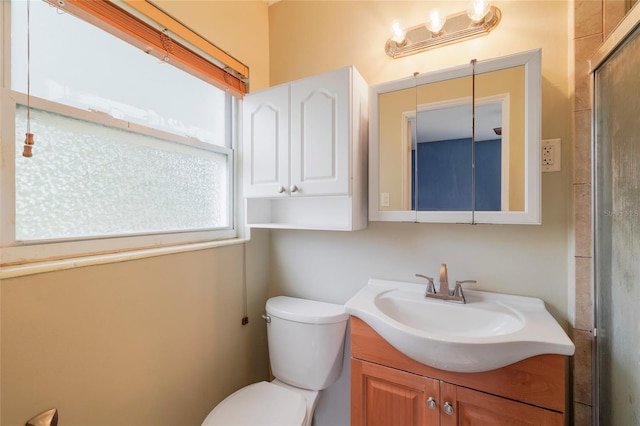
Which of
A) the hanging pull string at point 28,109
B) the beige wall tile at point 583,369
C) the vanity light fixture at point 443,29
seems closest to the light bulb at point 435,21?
the vanity light fixture at point 443,29

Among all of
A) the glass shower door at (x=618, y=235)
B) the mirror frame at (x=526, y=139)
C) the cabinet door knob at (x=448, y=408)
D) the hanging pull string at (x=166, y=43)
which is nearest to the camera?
the glass shower door at (x=618, y=235)

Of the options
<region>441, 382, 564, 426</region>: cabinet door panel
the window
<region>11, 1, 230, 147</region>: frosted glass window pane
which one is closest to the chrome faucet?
<region>441, 382, 564, 426</region>: cabinet door panel

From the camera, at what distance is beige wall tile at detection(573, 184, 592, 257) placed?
939 millimetres

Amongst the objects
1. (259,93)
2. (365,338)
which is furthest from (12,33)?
(365,338)

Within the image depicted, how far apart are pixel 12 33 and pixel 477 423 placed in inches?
74.3

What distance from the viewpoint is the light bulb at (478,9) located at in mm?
1086

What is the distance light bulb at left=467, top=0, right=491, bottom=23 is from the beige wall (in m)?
1.13

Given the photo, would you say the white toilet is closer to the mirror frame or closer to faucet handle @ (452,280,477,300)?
faucet handle @ (452,280,477,300)

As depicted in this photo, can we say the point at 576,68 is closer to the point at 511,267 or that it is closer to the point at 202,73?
the point at 511,267

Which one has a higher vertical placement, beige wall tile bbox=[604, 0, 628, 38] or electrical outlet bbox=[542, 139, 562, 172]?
beige wall tile bbox=[604, 0, 628, 38]

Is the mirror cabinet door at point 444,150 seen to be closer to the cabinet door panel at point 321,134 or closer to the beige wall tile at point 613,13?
the cabinet door panel at point 321,134

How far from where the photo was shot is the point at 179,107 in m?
1.26

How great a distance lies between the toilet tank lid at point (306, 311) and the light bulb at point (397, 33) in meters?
1.35

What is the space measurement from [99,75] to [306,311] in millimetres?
1315
